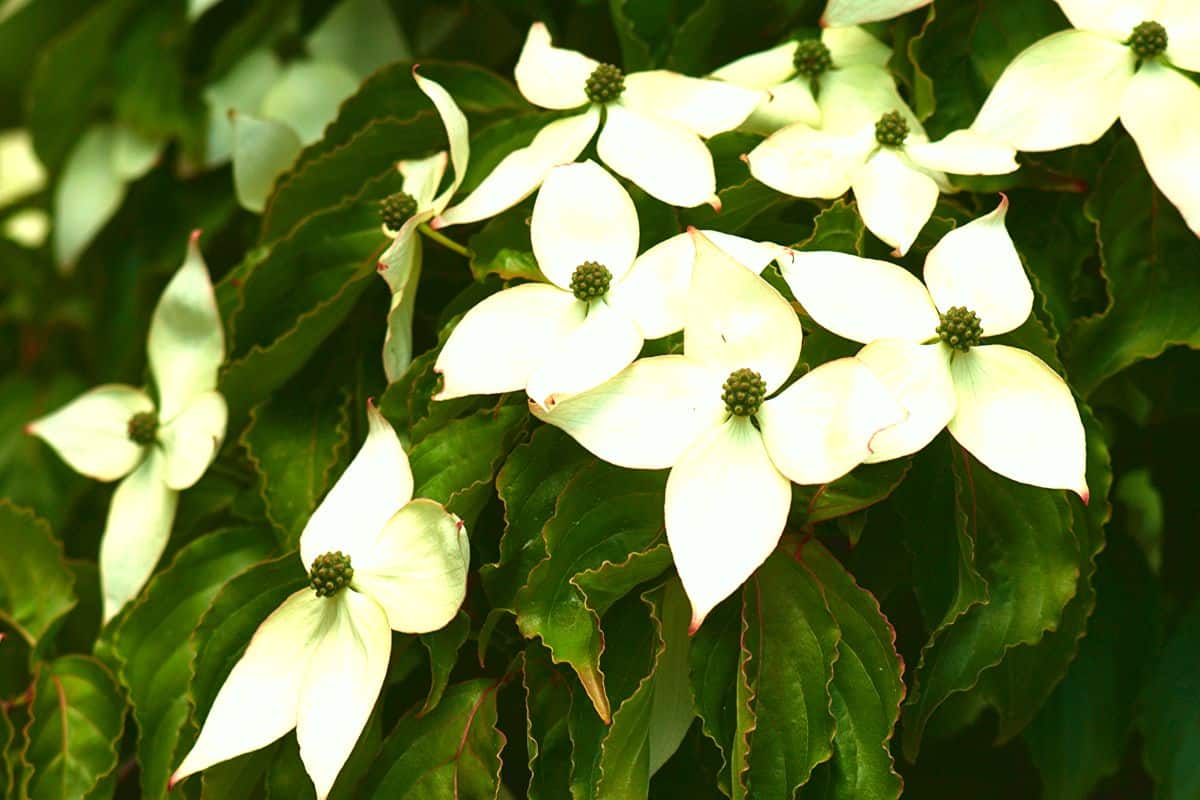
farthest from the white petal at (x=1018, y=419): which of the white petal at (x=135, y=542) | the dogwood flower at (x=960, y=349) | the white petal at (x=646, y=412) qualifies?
the white petal at (x=135, y=542)

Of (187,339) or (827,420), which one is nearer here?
(827,420)

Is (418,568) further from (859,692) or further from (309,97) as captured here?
(309,97)

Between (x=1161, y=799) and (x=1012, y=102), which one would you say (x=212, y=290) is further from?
(x=1161, y=799)

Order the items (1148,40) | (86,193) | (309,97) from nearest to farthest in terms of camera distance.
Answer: (1148,40) → (309,97) → (86,193)

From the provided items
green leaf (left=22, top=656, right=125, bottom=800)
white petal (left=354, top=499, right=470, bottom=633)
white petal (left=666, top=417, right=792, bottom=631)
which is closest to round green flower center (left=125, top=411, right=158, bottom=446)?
green leaf (left=22, top=656, right=125, bottom=800)

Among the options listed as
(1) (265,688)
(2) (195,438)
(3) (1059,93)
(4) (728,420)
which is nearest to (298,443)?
(2) (195,438)

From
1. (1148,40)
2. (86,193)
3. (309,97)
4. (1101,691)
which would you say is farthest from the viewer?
(86,193)

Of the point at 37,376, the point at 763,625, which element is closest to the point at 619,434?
the point at 763,625
